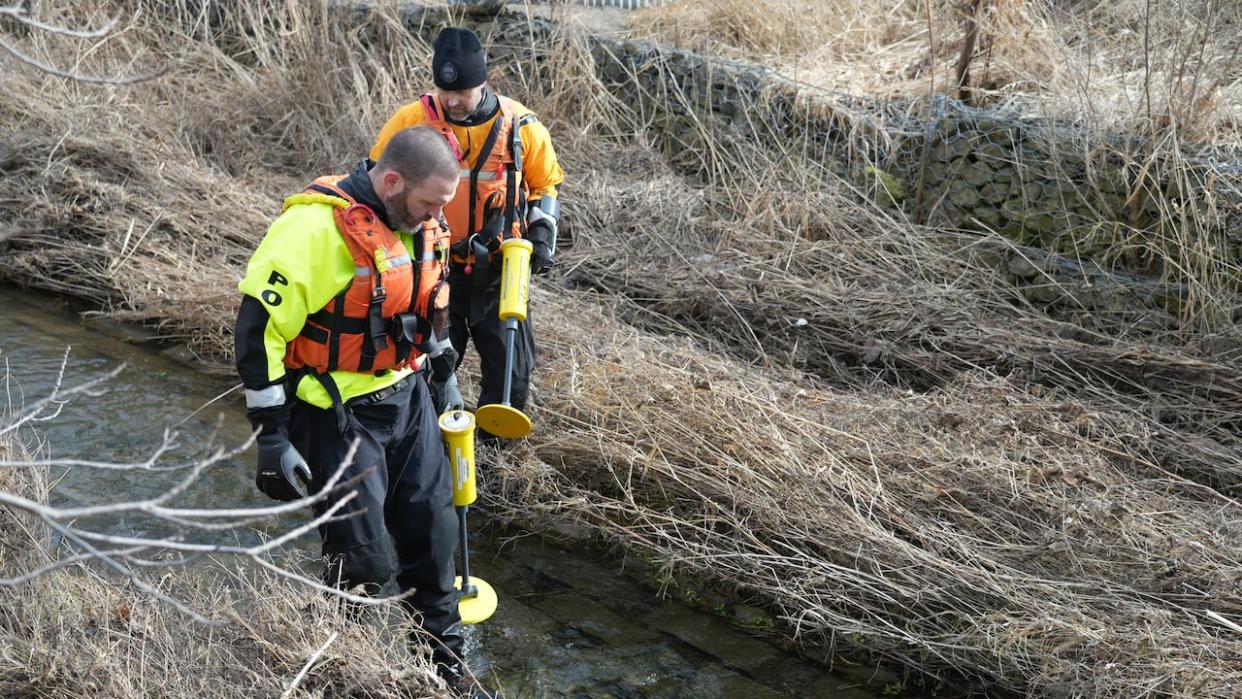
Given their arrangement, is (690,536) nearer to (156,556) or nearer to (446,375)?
(446,375)

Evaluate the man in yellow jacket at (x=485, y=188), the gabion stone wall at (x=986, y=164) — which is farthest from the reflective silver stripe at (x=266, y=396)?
the gabion stone wall at (x=986, y=164)

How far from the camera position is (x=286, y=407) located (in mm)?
3607

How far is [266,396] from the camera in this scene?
3.48 meters

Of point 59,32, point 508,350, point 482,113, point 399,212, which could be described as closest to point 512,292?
point 508,350

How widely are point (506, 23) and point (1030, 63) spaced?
431cm

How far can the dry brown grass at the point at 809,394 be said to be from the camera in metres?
4.50

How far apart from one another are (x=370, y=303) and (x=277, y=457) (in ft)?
1.83

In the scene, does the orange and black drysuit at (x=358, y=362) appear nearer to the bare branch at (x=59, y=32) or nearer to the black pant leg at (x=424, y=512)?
the black pant leg at (x=424, y=512)

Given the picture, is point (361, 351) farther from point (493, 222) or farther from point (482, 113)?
point (482, 113)

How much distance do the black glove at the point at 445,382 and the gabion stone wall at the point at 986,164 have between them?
4.27 metres

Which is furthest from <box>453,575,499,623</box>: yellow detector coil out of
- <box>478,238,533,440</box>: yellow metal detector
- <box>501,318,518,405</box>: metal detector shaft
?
<box>501,318,518,405</box>: metal detector shaft

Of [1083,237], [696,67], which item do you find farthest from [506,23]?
[1083,237]

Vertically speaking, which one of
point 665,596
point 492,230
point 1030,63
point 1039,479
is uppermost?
point 1030,63

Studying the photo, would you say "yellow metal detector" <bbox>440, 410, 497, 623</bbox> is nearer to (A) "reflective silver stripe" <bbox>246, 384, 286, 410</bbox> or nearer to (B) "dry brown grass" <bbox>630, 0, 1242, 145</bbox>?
(A) "reflective silver stripe" <bbox>246, 384, 286, 410</bbox>
